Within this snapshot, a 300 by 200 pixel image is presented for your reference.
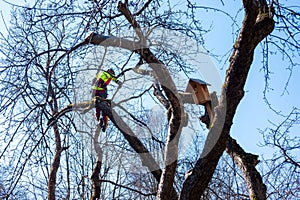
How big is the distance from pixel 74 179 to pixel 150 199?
2.01 meters

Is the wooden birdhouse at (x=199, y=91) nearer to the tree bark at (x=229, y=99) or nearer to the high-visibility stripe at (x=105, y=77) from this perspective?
the tree bark at (x=229, y=99)

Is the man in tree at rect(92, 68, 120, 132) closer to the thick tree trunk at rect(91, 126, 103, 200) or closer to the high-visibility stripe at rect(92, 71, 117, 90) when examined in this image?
the high-visibility stripe at rect(92, 71, 117, 90)

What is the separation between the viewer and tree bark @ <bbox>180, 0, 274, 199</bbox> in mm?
2861

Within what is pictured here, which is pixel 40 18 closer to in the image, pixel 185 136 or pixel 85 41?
pixel 85 41

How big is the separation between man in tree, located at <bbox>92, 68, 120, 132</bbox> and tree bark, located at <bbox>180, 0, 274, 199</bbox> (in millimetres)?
1553

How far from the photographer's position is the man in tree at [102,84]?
4195 mm

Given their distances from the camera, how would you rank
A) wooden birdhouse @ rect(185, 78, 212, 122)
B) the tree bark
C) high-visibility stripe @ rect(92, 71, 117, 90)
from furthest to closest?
high-visibility stripe @ rect(92, 71, 117, 90) → wooden birdhouse @ rect(185, 78, 212, 122) → the tree bark

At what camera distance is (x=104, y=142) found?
17.0 feet

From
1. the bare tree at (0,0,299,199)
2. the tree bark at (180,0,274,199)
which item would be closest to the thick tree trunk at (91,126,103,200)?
the bare tree at (0,0,299,199)

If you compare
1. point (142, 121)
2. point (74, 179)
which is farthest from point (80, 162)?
point (142, 121)

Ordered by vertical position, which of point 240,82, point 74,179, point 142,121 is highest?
point 74,179

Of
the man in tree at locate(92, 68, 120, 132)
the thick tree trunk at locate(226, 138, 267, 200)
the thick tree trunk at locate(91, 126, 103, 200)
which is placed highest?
the man in tree at locate(92, 68, 120, 132)

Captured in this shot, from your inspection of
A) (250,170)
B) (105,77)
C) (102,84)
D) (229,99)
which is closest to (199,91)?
(229,99)

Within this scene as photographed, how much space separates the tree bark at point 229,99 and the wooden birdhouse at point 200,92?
42 centimetres
